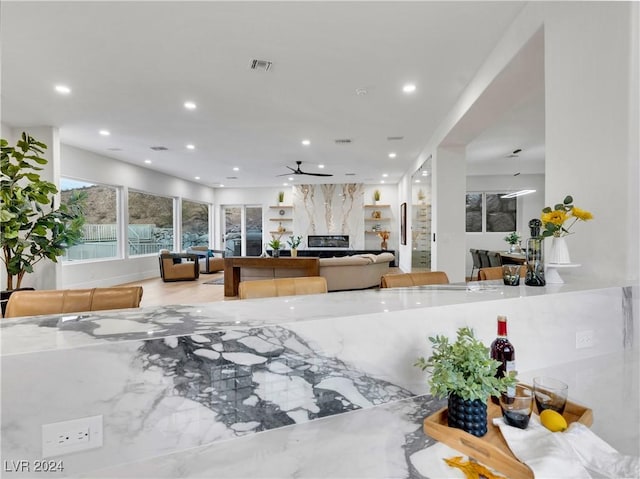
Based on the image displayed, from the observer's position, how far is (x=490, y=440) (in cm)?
84

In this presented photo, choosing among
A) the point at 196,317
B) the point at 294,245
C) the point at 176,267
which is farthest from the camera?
the point at 294,245

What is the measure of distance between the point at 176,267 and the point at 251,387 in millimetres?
7523

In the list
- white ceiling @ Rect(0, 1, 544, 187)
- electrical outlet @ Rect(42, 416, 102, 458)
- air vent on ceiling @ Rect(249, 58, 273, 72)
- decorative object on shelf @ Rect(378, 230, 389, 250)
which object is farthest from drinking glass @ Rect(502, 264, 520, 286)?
decorative object on shelf @ Rect(378, 230, 389, 250)

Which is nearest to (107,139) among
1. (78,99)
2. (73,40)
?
(78,99)

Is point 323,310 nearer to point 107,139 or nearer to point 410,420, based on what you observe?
point 410,420

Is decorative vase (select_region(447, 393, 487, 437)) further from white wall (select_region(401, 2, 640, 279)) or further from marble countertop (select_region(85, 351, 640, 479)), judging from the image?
white wall (select_region(401, 2, 640, 279))

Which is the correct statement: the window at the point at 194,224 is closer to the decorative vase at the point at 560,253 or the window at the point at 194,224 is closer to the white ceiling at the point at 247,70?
the white ceiling at the point at 247,70

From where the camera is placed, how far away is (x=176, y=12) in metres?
2.48

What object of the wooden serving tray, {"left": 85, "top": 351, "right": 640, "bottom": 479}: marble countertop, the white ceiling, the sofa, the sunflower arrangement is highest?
the white ceiling

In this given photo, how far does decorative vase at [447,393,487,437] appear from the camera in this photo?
0.85m

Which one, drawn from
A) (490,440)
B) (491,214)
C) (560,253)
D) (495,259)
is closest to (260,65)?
(560,253)

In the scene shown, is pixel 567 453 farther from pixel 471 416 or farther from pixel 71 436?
pixel 71 436

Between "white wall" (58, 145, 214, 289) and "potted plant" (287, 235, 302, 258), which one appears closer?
"white wall" (58, 145, 214, 289)

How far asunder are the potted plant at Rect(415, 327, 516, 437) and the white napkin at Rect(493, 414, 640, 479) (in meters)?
0.09
